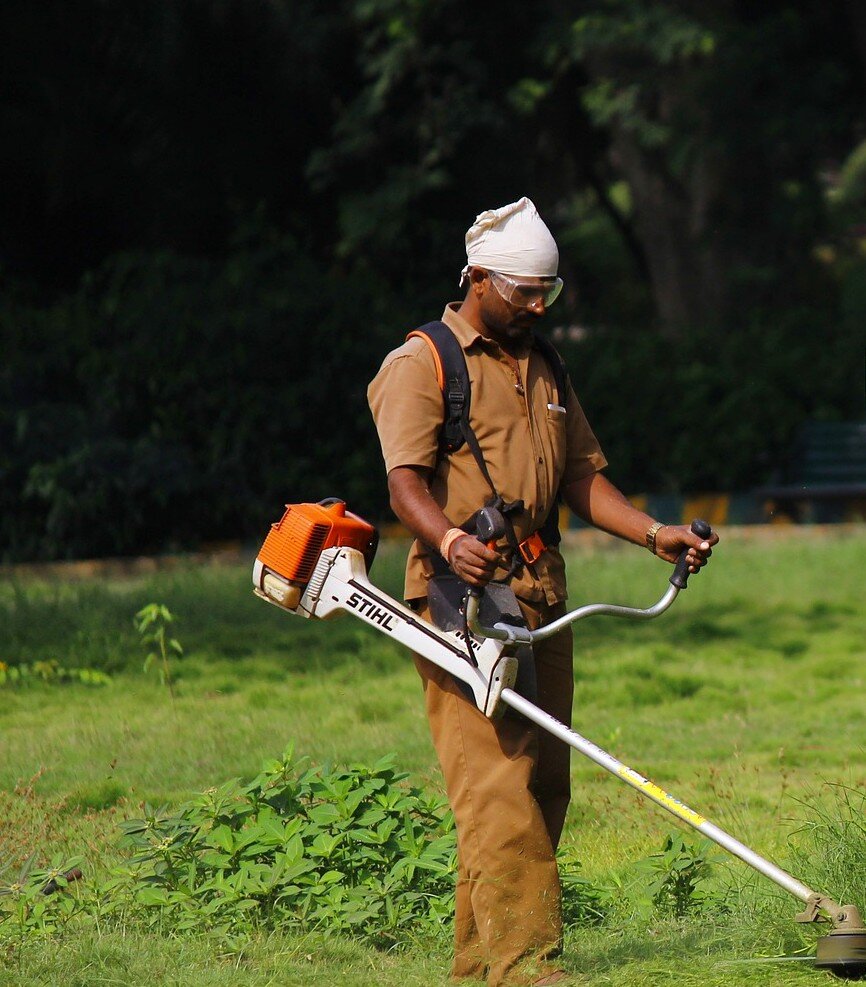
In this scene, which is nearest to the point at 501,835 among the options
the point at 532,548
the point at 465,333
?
the point at 532,548

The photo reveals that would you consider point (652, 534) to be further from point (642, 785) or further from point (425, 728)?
point (425, 728)

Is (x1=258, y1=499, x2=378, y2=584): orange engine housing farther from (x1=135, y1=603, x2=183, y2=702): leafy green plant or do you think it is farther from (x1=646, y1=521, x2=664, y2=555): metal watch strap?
(x1=135, y1=603, x2=183, y2=702): leafy green plant

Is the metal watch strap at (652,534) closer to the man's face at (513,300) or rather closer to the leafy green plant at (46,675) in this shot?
the man's face at (513,300)

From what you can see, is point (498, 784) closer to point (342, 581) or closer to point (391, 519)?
point (342, 581)

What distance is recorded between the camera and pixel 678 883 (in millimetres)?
5219

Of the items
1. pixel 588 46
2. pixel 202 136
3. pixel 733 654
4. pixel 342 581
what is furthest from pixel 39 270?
pixel 342 581

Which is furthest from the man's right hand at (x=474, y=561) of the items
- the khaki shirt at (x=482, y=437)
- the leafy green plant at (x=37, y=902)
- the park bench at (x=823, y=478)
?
the park bench at (x=823, y=478)

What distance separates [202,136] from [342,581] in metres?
12.1

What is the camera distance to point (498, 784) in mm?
4473

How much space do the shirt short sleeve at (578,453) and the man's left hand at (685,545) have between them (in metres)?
0.35

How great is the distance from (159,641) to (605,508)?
4460 mm

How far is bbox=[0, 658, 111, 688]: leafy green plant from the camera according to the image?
27.6 ft

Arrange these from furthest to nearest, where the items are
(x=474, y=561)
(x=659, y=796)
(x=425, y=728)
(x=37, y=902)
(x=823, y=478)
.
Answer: (x=823, y=478), (x=425, y=728), (x=37, y=902), (x=659, y=796), (x=474, y=561)

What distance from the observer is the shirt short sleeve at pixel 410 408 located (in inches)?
175
